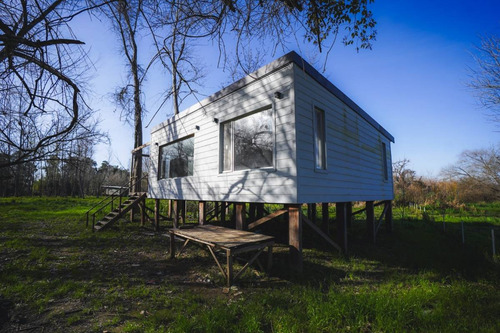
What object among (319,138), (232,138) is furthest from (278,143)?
(232,138)

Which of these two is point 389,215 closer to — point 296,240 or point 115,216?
point 296,240

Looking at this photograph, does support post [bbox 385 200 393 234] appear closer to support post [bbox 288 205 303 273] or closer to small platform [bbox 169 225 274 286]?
support post [bbox 288 205 303 273]

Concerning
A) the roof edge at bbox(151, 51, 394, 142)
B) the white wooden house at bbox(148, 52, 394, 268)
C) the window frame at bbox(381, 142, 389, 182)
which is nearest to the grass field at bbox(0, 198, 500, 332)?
the white wooden house at bbox(148, 52, 394, 268)

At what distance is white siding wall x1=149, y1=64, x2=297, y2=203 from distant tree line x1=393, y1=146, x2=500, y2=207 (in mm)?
21501

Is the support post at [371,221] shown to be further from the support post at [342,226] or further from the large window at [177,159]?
the large window at [177,159]

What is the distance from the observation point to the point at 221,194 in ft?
22.1

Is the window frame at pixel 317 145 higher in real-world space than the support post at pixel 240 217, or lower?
higher

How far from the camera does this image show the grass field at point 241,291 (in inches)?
119

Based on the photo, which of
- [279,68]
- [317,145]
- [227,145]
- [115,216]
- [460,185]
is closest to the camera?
[279,68]

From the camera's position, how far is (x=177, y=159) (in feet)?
30.9

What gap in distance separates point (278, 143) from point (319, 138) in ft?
4.91

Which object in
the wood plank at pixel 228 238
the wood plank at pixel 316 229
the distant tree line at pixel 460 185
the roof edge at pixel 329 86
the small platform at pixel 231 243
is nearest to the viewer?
the small platform at pixel 231 243

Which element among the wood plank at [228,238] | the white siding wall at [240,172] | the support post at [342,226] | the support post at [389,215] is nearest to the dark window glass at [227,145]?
the white siding wall at [240,172]

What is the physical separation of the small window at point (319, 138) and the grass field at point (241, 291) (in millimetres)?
2572
